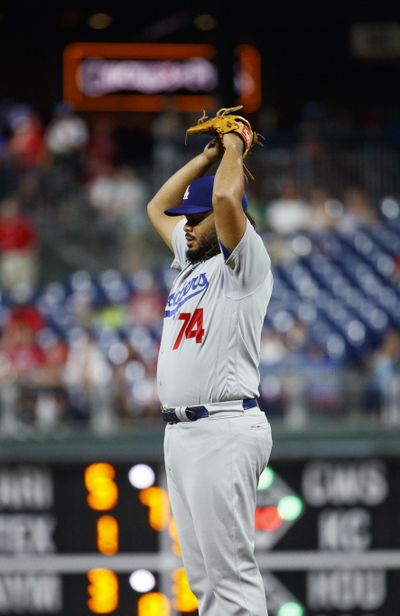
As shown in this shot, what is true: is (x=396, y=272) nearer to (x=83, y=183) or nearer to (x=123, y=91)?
(x=83, y=183)

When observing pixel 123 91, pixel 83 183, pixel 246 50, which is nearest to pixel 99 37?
pixel 123 91

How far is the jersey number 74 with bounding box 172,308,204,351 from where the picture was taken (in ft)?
13.4

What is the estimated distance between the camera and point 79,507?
5895mm

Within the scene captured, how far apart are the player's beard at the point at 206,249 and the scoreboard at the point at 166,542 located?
5.85 ft

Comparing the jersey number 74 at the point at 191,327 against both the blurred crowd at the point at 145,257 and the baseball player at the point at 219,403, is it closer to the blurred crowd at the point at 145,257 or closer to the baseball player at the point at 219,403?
the baseball player at the point at 219,403

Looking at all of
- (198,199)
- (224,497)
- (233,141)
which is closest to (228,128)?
(233,141)

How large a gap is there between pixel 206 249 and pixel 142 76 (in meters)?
14.6

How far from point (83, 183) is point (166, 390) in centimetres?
882

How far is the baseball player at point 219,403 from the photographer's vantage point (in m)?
3.97

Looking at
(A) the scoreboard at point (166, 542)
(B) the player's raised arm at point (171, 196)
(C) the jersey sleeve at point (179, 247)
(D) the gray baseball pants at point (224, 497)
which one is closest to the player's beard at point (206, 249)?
(C) the jersey sleeve at point (179, 247)

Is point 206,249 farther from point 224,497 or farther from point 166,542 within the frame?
point 166,542

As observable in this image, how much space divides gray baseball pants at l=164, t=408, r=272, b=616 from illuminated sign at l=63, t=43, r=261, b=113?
1452cm

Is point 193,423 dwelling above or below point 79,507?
above

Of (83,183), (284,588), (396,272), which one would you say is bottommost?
(284,588)
